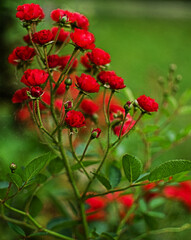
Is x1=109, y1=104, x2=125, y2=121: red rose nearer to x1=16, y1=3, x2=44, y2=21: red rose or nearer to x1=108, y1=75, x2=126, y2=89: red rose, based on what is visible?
x1=108, y1=75, x2=126, y2=89: red rose

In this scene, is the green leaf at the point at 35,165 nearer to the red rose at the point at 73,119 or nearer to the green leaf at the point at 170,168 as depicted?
the red rose at the point at 73,119

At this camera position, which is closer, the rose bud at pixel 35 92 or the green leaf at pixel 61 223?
the rose bud at pixel 35 92

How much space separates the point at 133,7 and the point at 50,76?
270 inches

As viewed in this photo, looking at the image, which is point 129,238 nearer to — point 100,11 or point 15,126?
point 15,126

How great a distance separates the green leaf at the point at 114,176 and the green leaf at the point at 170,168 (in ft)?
0.35

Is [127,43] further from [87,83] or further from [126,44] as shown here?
[87,83]

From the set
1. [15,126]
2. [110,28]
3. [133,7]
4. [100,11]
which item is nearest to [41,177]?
[15,126]

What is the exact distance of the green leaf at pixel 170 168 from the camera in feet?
1.87

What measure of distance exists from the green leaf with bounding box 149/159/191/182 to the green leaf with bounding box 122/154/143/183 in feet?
0.08

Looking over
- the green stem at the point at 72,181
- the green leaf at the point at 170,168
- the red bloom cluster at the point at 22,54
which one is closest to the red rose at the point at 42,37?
the red bloom cluster at the point at 22,54

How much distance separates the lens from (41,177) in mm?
652

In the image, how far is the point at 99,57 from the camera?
2.07ft

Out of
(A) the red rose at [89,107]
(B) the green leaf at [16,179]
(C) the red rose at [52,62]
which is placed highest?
(C) the red rose at [52,62]

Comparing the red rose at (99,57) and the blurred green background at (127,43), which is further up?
the red rose at (99,57)
